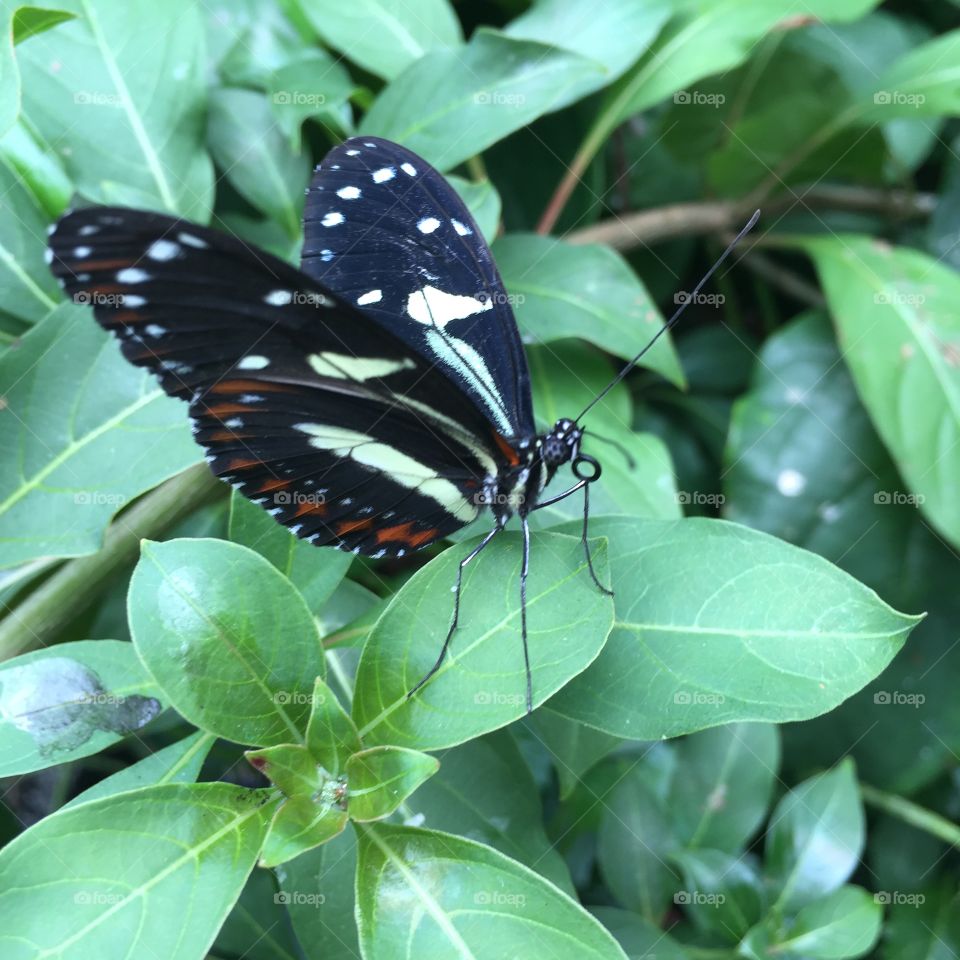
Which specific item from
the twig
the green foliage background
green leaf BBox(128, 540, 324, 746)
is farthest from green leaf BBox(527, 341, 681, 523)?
green leaf BBox(128, 540, 324, 746)

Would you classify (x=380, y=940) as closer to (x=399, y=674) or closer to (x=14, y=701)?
(x=399, y=674)

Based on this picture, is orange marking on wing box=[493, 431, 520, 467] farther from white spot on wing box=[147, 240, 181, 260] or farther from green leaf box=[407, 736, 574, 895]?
white spot on wing box=[147, 240, 181, 260]

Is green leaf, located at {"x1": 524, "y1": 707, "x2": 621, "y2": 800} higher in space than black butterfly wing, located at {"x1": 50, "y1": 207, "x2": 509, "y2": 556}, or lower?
lower

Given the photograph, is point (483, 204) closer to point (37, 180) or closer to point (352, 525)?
point (352, 525)

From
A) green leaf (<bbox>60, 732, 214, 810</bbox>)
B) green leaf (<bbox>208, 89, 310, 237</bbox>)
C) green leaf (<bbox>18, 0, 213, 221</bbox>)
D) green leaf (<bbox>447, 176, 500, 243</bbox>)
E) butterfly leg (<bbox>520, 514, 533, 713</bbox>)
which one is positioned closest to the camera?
butterfly leg (<bbox>520, 514, 533, 713</bbox>)

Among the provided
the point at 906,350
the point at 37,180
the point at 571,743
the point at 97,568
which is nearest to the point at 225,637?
the point at 97,568

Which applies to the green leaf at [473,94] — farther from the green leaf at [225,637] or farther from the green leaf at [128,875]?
the green leaf at [128,875]

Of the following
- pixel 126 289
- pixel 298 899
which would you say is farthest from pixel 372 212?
pixel 298 899
